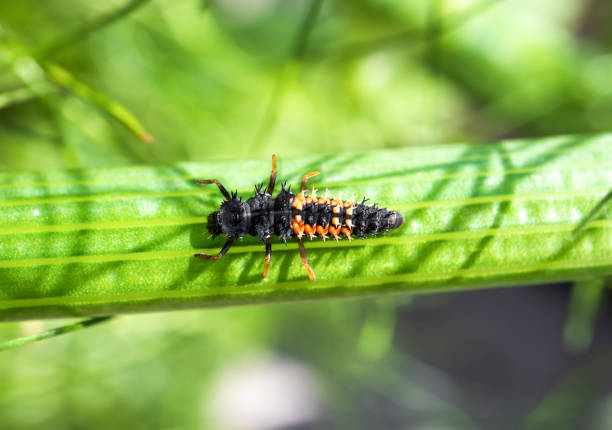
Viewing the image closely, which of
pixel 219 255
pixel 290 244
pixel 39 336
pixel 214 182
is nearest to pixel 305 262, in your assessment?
pixel 290 244

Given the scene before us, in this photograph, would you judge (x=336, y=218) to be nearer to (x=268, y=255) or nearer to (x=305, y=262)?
(x=305, y=262)

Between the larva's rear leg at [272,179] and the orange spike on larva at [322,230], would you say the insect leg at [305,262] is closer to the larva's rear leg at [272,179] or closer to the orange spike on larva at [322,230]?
the orange spike on larva at [322,230]

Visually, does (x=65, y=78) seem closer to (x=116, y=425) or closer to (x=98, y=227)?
(x=98, y=227)

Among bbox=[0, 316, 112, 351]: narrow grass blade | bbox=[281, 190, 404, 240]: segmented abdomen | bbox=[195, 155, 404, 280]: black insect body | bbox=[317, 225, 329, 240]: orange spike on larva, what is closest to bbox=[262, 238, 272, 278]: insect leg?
bbox=[195, 155, 404, 280]: black insect body

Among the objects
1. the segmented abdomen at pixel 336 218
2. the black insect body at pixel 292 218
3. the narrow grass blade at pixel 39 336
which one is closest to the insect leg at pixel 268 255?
the black insect body at pixel 292 218

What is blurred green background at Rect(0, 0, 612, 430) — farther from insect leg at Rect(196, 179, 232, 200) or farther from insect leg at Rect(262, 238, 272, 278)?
insect leg at Rect(262, 238, 272, 278)
